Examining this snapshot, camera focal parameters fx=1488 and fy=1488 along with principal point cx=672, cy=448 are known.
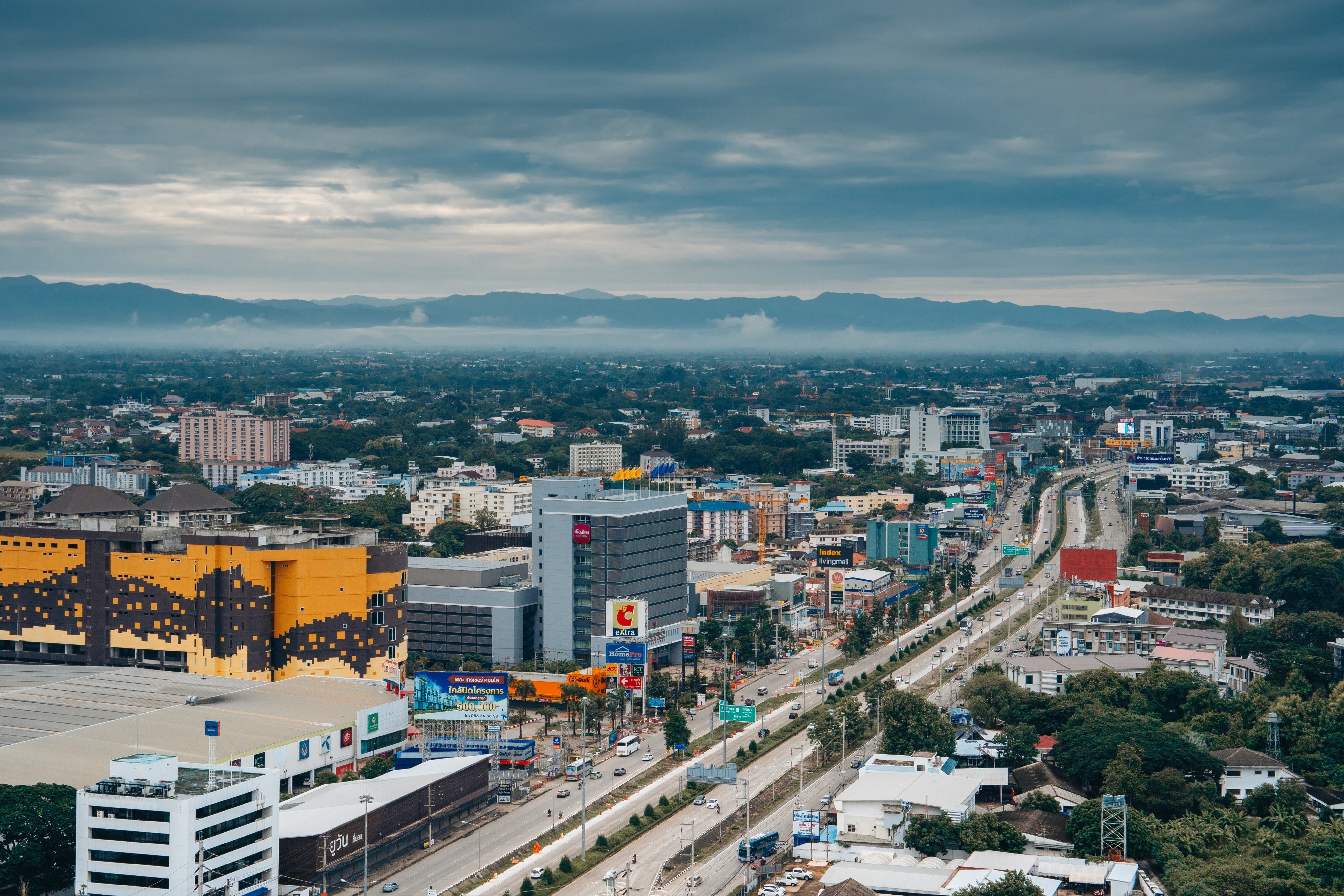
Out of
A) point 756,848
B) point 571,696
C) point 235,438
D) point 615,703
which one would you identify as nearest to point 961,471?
point 235,438

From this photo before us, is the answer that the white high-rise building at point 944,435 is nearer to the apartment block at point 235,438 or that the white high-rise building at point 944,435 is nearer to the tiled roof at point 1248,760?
the apartment block at point 235,438

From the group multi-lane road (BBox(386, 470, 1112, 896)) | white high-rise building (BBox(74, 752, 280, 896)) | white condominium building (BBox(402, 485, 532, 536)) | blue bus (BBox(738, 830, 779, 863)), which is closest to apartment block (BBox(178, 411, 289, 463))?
white condominium building (BBox(402, 485, 532, 536))

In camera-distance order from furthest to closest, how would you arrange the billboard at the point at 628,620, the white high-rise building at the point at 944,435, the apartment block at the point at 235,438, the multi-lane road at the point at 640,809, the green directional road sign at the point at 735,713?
the apartment block at the point at 235,438
the white high-rise building at the point at 944,435
the billboard at the point at 628,620
the green directional road sign at the point at 735,713
the multi-lane road at the point at 640,809

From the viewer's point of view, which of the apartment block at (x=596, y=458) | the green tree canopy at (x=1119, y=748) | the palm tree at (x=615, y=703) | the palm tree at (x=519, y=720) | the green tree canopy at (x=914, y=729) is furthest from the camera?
the apartment block at (x=596, y=458)

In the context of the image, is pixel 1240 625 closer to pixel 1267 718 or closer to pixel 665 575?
pixel 1267 718

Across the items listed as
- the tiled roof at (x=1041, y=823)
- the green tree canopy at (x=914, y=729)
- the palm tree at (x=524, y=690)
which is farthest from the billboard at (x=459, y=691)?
the tiled roof at (x=1041, y=823)
